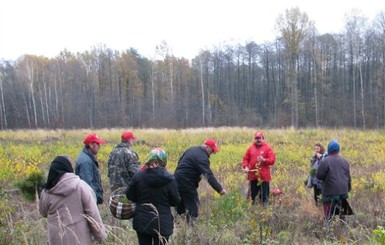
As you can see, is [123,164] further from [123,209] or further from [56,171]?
[56,171]

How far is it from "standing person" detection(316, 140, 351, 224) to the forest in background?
3595 cm

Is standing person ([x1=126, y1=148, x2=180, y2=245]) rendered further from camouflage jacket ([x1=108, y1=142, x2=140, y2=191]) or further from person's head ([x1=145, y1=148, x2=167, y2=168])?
camouflage jacket ([x1=108, y1=142, x2=140, y2=191])

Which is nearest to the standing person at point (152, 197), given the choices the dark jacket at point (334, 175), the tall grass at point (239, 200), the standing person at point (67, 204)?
the tall grass at point (239, 200)

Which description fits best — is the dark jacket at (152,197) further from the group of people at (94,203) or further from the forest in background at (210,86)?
the forest in background at (210,86)

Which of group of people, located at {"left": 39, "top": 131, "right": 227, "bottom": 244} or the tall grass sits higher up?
group of people, located at {"left": 39, "top": 131, "right": 227, "bottom": 244}

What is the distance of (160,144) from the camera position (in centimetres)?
1931

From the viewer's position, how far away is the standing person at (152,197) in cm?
412

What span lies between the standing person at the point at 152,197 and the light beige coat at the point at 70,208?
488 millimetres

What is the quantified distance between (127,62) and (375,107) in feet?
100.0

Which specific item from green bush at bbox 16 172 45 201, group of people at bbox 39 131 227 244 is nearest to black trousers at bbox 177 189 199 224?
group of people at bbox 39 131 227 244

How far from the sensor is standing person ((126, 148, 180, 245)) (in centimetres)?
412

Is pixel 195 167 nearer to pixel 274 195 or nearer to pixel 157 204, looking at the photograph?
pixel 157 204

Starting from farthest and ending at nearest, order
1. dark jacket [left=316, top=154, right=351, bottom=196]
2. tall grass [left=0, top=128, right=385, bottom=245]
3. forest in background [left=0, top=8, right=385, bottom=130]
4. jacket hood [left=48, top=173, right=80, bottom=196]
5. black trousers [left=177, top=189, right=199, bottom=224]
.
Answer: forest in background [left=0, top=8, right=385, bottom=130] → dark jacket [left=316, top=154, right=351, bottom=196] → black trousers [left=177, top=189, right=199, bottom=224] → tall grass [left=0, top=128, right=385, bottom=245] → jacket hood [left=48, top=173, right=80, bottom=196]

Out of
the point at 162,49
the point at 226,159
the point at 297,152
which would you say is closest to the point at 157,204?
the point at 226,159
